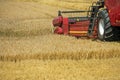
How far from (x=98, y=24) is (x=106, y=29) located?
111 cm

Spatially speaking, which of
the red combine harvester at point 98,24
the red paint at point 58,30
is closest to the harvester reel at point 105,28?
the red combine harvester at point 98,24

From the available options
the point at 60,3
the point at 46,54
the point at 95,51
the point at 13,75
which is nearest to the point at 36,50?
the point at 46,54

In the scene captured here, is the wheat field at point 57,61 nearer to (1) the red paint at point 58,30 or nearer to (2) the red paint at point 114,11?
(2) the red paint at point 114,11

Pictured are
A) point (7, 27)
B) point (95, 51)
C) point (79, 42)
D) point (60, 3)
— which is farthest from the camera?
point (60, 3)

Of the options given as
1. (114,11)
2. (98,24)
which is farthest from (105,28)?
Answer: (98,24)

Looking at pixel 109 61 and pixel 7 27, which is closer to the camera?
pixel 109 61

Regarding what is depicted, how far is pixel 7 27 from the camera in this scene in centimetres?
1752

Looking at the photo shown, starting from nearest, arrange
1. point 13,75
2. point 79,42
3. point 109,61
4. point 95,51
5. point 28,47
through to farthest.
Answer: point 13,75, point 109,61, point 95,51, point 28,47, point 79,42

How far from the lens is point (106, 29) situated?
11727 mm

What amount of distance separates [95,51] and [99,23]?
3.21 meters

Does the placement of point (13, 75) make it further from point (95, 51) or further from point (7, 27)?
point (7, 27)

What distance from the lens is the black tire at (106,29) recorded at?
11625 mm

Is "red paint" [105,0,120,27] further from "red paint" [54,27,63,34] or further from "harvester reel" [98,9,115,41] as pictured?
"red paint" [54,27,63,34]

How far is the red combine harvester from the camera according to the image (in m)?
11.3
